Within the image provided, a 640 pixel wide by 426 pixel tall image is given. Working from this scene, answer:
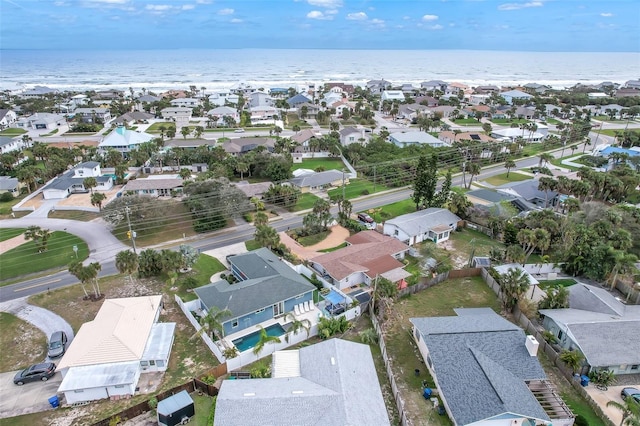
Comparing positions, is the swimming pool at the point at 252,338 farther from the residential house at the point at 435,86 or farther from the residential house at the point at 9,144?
the residential house at the point at 435,86

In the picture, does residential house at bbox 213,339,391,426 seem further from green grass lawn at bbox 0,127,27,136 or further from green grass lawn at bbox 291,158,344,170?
green grass lawn at bbox 0,127,27,136

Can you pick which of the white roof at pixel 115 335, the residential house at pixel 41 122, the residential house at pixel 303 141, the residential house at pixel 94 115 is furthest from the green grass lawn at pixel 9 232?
the residential house at pixel 94 115

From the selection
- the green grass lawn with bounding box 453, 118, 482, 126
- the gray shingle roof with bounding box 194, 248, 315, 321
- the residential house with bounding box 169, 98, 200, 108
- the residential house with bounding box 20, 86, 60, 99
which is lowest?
the gray shingle roof with bounding box 194, 248, 315, 321

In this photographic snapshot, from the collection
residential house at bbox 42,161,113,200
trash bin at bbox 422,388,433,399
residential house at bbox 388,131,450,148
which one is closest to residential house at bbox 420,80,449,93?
residential house at bbox 388,131,450,148

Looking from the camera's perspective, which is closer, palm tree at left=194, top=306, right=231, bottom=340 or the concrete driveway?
the concrete driveway

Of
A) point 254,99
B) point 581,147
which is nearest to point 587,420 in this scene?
point 581,147

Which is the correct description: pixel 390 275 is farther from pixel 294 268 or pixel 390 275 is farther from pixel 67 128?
pixel 67 128
